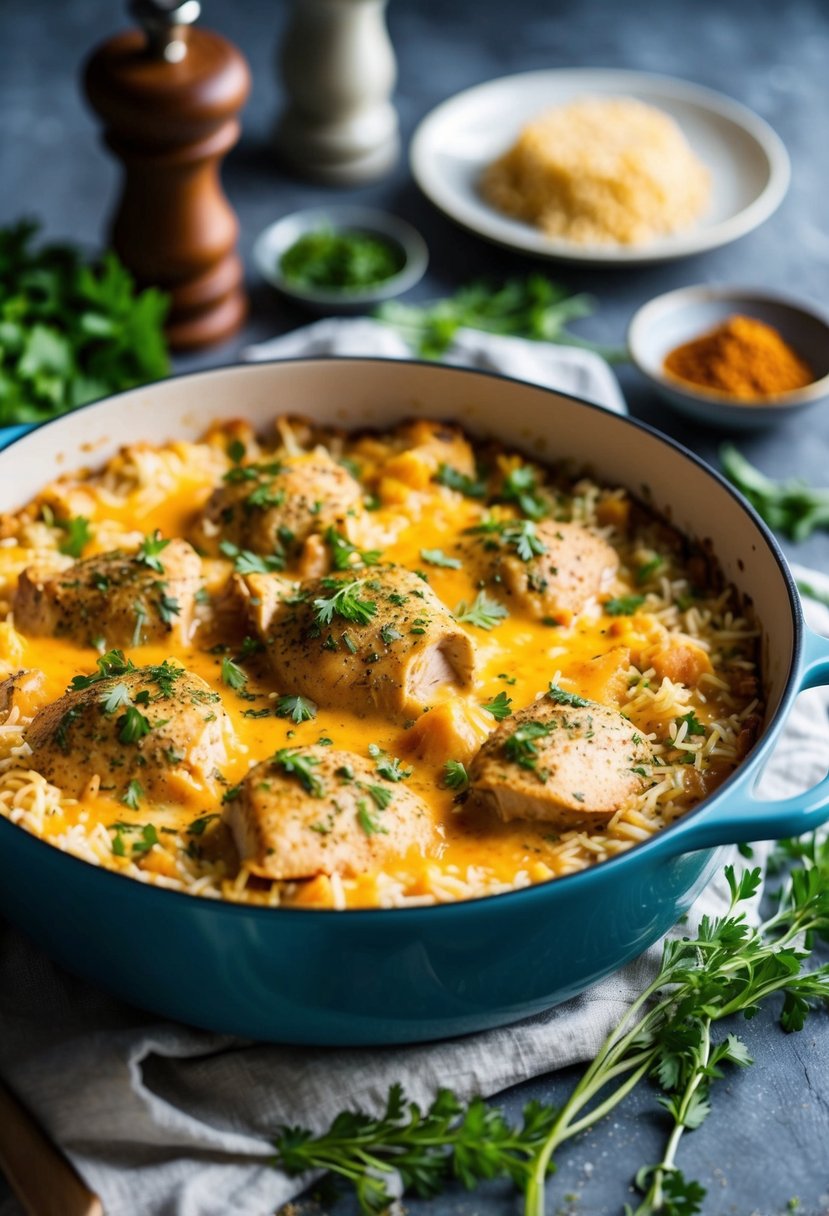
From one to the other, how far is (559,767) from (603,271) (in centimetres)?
497

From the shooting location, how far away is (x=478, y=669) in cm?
463

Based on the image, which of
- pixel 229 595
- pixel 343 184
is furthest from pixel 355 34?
pixel 229 595

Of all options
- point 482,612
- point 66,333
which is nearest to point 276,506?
point 482,612

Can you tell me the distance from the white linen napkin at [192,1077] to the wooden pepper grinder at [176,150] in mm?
4096

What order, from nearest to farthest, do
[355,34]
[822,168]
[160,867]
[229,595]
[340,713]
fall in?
[160,867] < [340,713] < [229,595] < [355,34] < [822,168]

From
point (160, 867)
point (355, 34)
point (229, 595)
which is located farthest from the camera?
point (355, 34)

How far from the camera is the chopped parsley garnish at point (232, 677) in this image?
459 cm

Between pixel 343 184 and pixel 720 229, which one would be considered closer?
pixel 720 229

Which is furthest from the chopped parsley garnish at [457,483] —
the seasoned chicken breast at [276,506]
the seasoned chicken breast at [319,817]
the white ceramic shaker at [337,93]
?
the white ceramic shaker at [337,93]

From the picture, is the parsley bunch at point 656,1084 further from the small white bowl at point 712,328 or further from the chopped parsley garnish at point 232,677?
the small white bowl at point 712,328

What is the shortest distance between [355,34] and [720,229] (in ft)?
8.36

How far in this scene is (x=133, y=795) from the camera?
4.07 meters

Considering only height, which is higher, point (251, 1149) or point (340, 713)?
point (340, 713)

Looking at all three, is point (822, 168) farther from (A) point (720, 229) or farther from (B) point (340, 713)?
(B) point (340, 713)
